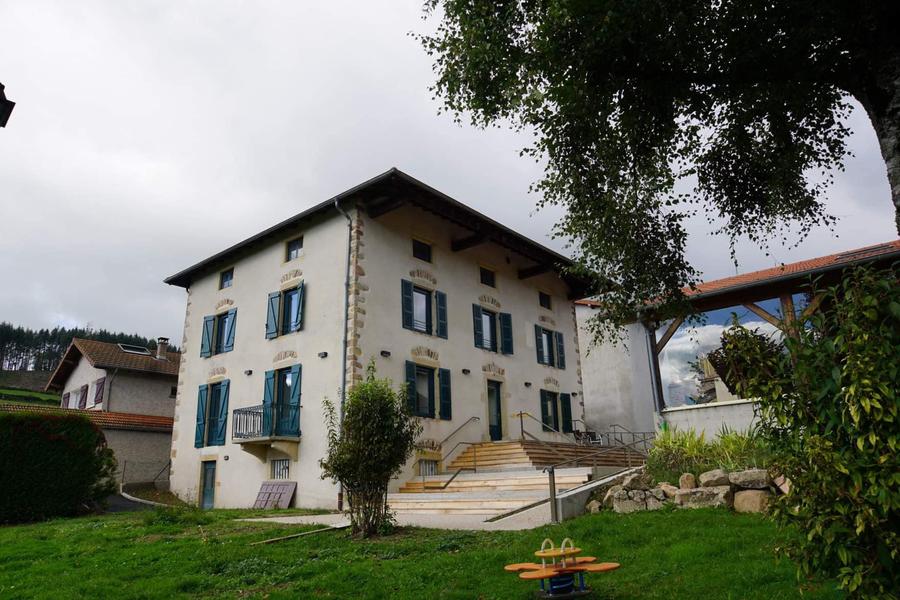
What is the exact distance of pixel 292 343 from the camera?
56.9ft

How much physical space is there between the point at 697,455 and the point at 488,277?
10.5m

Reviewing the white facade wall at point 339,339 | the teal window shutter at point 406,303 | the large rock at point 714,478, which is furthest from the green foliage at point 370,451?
the teal window shutter at point 406,303

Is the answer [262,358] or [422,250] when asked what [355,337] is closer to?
[262,358]

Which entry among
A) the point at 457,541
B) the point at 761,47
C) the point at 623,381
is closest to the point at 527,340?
the point at 623,381

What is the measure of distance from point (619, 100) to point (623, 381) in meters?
17.9

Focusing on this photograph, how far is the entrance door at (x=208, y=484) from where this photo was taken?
61.4 feet

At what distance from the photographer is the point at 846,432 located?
11.8ft

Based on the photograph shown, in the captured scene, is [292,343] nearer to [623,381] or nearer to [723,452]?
[723,452]

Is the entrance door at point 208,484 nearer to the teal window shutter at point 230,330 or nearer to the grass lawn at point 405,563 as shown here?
the teal window shutter at point 230,330

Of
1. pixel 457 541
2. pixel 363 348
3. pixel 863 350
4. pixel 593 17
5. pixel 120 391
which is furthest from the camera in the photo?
pixel 120 391

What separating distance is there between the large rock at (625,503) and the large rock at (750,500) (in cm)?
140

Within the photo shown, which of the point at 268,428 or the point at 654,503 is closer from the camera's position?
the point at 654,503

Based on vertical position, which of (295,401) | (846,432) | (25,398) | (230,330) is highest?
(25,398)

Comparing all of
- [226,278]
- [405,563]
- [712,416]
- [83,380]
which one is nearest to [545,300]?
[712,416]
